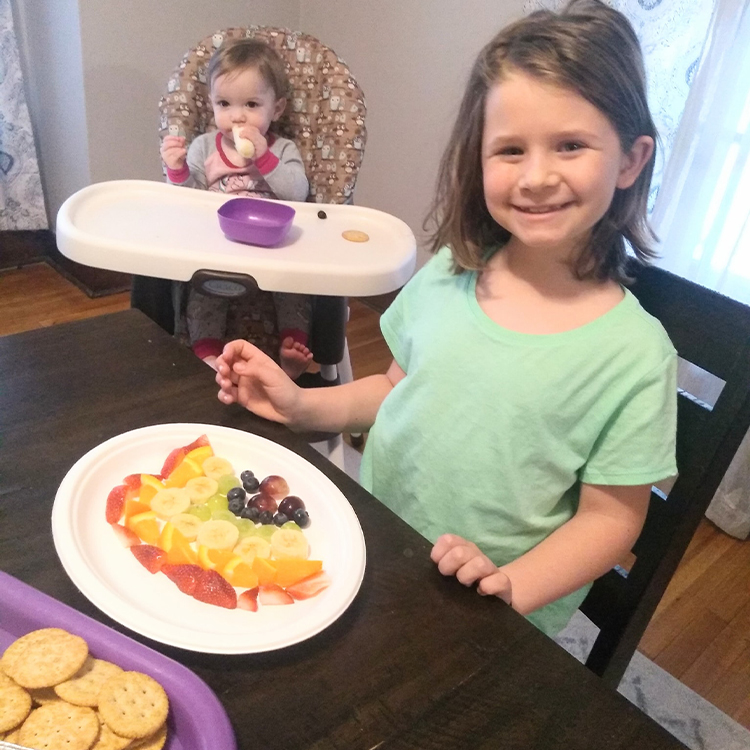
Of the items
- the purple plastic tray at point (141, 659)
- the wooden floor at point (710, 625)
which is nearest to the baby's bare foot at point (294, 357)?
the purple plastic tray at point (141, 659)

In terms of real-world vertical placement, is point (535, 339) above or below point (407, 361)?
above

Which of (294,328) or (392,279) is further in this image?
(294,328)

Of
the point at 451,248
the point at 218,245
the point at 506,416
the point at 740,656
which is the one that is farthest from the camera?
the point at 740,656

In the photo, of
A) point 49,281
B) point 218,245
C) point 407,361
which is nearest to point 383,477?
point 407,361

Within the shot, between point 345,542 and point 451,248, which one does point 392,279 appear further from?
point 345,542

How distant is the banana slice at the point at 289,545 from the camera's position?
628mm

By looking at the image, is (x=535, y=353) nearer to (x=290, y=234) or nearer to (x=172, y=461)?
(x=172, y=461)

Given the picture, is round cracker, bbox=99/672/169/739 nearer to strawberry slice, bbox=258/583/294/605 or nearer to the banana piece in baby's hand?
strawberry slice, bbox=258/583/294/605

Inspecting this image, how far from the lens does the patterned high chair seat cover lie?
1529mm

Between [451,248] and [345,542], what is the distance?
0.45 metres

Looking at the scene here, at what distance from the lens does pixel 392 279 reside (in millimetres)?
1229

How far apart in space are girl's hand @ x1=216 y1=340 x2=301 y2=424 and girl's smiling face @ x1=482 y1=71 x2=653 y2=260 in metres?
0.32

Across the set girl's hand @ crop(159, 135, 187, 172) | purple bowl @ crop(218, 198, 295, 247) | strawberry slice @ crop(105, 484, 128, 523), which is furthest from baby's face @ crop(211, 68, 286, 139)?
strawberry slice @ crop(105, 484, 128, 523)

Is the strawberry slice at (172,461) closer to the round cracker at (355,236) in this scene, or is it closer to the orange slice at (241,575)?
the orange slice at (241,575)
